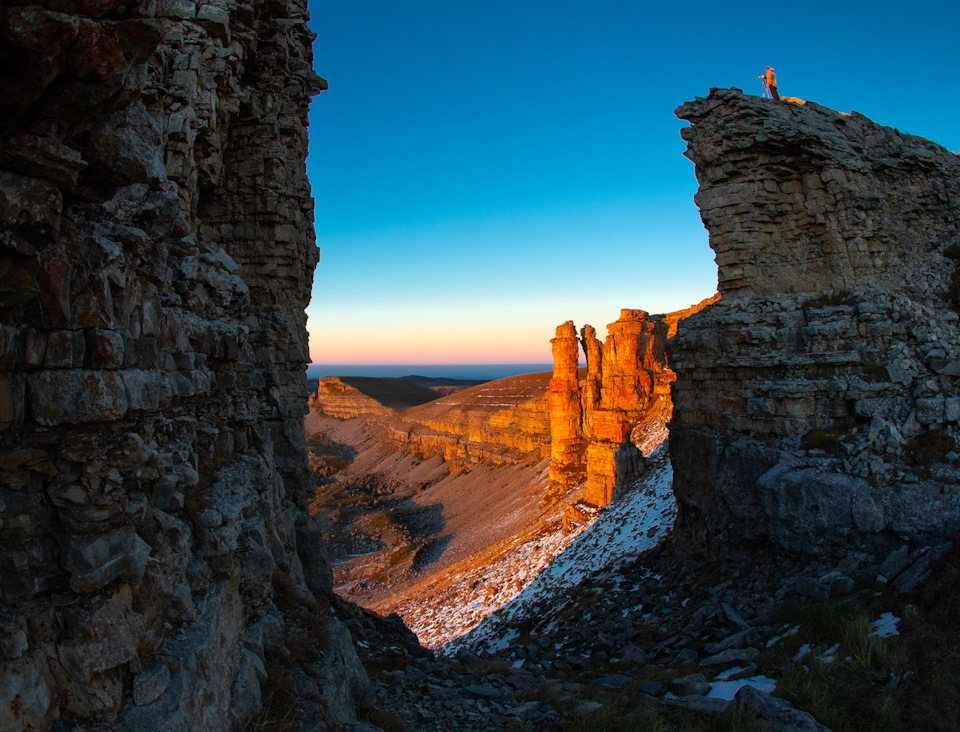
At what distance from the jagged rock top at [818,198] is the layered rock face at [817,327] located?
0.10 feet

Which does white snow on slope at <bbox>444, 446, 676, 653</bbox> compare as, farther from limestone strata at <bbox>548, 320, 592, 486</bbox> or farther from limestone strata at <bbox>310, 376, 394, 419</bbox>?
limestone strata at <bbox>310, 376, 394, 419</bbox>

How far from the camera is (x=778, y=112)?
11.7 m

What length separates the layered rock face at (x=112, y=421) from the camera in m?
3.10

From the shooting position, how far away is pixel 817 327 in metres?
10.8

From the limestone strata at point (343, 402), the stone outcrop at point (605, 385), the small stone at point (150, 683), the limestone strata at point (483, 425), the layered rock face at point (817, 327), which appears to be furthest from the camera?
the limestone strata at point (343, 402)

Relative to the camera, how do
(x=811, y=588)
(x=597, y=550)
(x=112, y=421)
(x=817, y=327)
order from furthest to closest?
1. (x=597, y=550)
2. (x=817, y=327)
3. (x=811, y=588)
4. (x=112, y=421)

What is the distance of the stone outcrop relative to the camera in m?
35.0

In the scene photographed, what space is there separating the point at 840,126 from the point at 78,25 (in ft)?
45.5

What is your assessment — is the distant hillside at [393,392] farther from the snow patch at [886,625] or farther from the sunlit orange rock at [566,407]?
the snow patch at [886,625]

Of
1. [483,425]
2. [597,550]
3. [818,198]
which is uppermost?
[818,198]

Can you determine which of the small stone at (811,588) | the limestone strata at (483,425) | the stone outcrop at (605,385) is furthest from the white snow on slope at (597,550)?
the limestone strata at (483,425)

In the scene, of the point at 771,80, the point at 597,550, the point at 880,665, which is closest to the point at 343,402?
the point at 597,550

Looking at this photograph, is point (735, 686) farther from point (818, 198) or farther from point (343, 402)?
point (343, 402)

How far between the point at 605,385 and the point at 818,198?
25610mm
